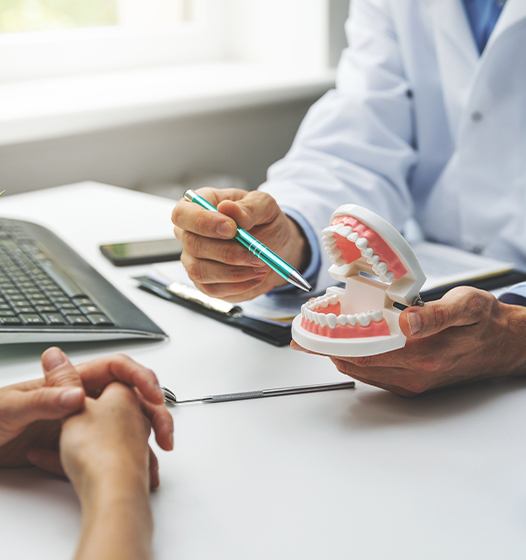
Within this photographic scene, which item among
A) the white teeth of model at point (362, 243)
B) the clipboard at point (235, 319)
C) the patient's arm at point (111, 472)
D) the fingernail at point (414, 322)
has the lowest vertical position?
the clipboard at point (235, 319)

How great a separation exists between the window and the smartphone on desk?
0.87 meters

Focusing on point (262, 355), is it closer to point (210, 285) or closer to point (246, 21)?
point (210, 285)

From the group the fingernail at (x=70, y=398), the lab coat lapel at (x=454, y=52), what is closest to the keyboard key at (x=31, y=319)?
the fingernail at (x=70, y=398)

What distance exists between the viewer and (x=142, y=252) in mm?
1200

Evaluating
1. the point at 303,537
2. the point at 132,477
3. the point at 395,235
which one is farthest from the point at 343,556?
the point at 395,235

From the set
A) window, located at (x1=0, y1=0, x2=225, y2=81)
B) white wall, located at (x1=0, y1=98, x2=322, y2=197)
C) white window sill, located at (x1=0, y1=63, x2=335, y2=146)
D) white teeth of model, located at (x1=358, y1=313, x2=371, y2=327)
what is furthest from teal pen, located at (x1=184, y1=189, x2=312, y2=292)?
window, located at (x1=0, y1=0, x2=225, y2=81)

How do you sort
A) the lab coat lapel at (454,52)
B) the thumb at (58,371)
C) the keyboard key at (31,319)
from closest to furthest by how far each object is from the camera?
the thumb at (58,371)
the keyboard key at (31,319)
the lab coat lapel at (454,52)

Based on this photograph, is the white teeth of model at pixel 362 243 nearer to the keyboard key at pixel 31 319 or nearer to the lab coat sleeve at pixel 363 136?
the keyboard key at pixel 31 319

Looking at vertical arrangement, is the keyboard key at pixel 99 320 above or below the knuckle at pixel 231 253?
below

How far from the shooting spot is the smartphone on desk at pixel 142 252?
1.18 metres

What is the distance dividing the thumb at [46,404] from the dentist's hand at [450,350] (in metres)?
0.23

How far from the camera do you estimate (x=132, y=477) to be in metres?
0.56

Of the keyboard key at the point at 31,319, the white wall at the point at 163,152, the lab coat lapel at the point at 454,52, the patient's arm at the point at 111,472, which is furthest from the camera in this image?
the white wall at the point at 163,152

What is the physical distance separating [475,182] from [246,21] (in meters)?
1.15
